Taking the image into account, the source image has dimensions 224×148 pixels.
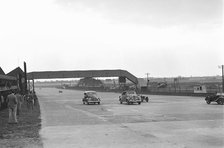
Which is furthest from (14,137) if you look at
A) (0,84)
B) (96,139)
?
(0,84)

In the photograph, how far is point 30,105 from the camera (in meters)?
34.9

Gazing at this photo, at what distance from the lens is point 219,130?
1403cm

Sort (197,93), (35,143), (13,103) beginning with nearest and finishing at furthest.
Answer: (35,143), (13,103), (197,93)

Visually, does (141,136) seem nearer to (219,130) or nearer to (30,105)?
(219,130)

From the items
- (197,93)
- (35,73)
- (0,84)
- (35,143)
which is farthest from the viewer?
(35,73)

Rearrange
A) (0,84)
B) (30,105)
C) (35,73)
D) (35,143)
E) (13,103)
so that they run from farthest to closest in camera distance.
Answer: (35,73), (30,105), (0,84), (13,103), (35,143)

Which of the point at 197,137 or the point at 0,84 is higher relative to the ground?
the point at 0,84

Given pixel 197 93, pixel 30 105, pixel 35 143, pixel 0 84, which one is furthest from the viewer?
pixel 197 93

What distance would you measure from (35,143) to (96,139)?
2029 millimetres

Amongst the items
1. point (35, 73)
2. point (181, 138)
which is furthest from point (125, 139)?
point (35, 73)

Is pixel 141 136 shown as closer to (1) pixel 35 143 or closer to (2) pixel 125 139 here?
(2) pixel 125 139

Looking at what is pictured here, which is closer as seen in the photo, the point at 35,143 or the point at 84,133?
the point at 35,143

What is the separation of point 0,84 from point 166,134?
47.0 ft

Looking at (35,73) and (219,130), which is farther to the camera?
(35,73)
